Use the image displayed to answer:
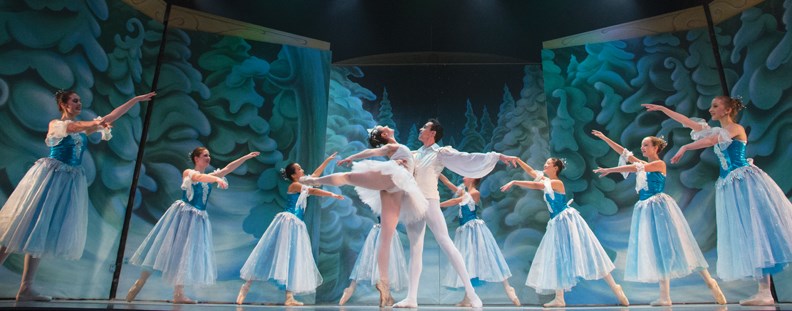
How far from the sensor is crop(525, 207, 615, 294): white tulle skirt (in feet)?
17.0

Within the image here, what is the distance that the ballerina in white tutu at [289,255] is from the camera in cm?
561

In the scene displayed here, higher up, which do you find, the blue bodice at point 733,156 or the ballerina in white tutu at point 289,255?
the blue bodice at point 733,156

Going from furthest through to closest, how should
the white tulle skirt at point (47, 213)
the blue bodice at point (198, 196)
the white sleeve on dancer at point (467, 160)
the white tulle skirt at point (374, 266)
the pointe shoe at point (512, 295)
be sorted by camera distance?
the white tulle skirt at point (374, 266) → the pointe shoe at point (512, 295) → the blue bodice at point (198, 196) → the white sleeve on dancer at point (467, 160) → the white tulle skirt at point (47, 213)

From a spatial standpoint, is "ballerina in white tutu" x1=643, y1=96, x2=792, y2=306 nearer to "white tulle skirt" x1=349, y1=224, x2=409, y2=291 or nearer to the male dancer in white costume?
the male dancer in white costume

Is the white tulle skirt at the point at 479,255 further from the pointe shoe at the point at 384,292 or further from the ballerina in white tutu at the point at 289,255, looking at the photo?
the pointe shoe at the point at 384,292

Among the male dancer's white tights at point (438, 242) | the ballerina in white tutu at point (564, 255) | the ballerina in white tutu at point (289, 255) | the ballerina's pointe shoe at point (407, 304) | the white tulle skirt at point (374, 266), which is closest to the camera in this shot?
the ballerina's pointe shoe at point (407, 304)

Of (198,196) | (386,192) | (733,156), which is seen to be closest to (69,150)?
(198,196)

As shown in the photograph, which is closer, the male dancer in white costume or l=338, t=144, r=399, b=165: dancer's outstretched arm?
the male dancer in white costume

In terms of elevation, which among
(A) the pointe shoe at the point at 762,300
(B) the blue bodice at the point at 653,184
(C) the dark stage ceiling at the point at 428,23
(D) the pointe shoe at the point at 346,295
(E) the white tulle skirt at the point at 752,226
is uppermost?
(C) the dark stage ceiling at the point at 428,23

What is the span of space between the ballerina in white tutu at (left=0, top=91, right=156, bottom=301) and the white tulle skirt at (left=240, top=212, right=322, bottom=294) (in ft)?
6.02

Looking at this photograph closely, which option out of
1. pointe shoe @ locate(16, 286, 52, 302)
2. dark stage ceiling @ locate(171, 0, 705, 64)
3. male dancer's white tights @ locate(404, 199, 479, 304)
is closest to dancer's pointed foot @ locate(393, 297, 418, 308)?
male dancer's white tights @ locate(404, 199, 479, 304)

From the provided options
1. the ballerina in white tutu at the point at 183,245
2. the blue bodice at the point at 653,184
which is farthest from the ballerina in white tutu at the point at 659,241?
the ballerina in white tutu at the point at 183,245

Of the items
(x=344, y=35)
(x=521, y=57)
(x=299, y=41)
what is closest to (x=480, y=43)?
(x=521, y=57)

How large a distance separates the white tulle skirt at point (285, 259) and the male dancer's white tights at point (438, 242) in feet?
7.74
